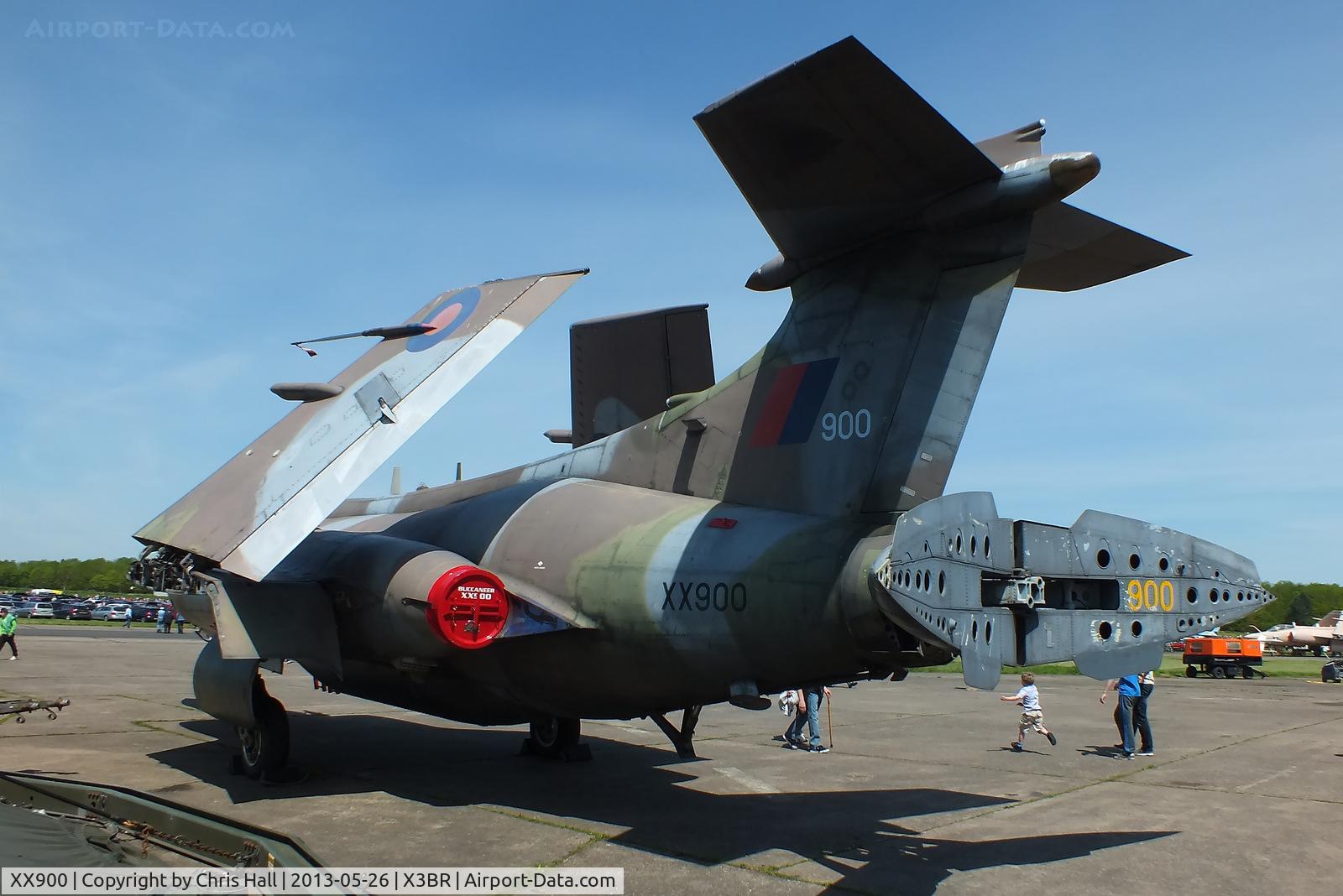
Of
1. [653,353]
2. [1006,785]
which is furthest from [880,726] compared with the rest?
[653,353]

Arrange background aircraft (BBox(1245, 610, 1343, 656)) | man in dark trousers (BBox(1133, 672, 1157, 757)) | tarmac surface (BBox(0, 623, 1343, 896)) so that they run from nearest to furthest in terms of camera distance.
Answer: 1. tarmac surface (BBox(0, 623, 1343, 896))
2. man in dark trousers (BBox(1133, 672, 1157, 757))
3. background aircraft (BBox(1245, 610, 1343, 656))

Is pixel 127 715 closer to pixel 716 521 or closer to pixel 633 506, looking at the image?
pixel 633 506

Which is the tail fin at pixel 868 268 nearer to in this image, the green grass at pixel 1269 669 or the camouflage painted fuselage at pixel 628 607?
the camouflage painted fuselage at pixel 628 607

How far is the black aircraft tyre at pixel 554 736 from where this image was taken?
11.9 meters

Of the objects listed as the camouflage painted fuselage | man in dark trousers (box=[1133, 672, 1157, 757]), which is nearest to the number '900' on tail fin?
the camouflage painted fuselage

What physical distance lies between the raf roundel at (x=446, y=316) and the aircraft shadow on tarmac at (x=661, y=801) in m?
4.69

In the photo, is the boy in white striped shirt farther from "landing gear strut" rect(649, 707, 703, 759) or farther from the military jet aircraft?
Answer: the military jet aircraft

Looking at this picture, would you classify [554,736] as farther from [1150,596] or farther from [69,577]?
[69,577]

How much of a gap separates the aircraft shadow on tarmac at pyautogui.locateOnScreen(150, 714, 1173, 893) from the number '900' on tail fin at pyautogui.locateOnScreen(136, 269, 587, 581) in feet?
9.30

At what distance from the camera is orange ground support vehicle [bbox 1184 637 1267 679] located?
3428 centimetres

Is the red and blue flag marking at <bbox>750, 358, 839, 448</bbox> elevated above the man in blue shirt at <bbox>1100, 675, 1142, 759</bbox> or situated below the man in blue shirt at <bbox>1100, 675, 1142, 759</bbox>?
above

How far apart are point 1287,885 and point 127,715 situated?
16.1 metres

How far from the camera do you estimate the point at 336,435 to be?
8.96m

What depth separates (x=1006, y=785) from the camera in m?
11.0
